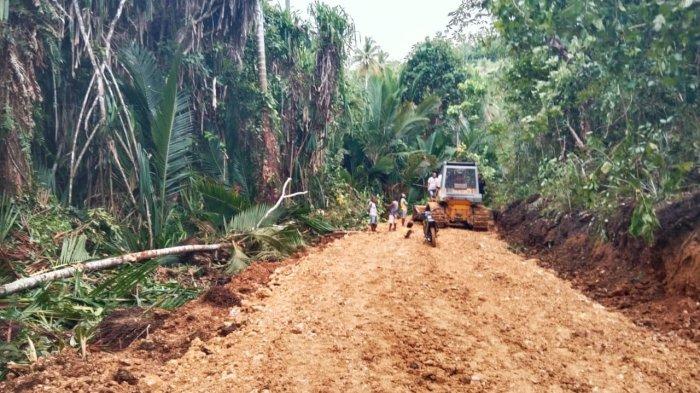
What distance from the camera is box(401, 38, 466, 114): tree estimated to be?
83.6ft

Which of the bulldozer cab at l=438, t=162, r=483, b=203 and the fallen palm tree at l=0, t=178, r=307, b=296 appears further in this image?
the bulldozer cab at l=438, t=162, r=483, b=203

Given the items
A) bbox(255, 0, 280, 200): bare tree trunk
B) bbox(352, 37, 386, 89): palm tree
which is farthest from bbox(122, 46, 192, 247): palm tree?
bbox(352, 37, 386, 89): palm tree

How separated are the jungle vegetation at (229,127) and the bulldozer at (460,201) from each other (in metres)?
1.44

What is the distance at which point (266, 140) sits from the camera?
12.6 meters

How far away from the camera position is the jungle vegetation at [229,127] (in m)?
5.86

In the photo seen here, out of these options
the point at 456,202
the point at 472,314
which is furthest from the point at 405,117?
the point at 472,314

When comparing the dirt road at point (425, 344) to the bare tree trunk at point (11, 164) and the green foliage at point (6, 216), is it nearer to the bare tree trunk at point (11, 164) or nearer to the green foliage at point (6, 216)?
the green foliage at point (6, 216)

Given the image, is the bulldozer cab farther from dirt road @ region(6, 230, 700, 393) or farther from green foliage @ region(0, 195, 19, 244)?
green foliage @ region(0, 195, 19, 244)

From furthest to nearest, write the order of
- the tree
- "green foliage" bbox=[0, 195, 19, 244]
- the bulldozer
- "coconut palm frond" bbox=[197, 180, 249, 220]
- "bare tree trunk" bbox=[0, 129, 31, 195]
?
the tree
the bulldozer
"coconut palm frond" bbox=[197, 180, 249, 220]
"bare tree trunk" bbox=[0, 129, 31, 195]
"green foliage" bbox=[0, 195, 19, 244]

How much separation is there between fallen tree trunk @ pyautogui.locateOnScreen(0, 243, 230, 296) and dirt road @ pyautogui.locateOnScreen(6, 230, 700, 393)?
1.54 metres

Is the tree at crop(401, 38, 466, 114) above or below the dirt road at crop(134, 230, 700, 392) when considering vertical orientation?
above

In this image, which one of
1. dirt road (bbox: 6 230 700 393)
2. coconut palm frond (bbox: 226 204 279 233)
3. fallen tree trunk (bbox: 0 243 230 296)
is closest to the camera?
dirt road (bbox: 6 230 700 393)

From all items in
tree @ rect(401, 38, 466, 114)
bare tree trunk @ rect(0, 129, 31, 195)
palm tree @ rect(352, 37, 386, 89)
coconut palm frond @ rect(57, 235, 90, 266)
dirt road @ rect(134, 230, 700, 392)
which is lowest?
dirt road @ rect(134, 230, 700, 392)

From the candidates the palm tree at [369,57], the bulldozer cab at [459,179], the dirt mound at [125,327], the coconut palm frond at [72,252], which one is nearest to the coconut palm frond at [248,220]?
the coconut palm frond at [72,252]
